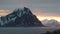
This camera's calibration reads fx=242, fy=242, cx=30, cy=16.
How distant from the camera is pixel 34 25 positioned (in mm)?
139625

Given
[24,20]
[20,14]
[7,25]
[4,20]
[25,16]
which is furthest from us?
[20,14]

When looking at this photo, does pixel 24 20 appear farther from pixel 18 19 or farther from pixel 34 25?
pixel 34 25

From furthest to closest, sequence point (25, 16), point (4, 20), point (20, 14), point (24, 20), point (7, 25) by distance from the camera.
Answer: point (20, 14) → point (25, 16) → point (24, 20) → point (4, 20) → point (7, 25)

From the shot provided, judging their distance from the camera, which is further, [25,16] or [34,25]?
[25,16]

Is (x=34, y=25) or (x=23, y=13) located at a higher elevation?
(x=23, y=13)

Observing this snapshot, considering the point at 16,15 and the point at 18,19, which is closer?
the point at 18,19

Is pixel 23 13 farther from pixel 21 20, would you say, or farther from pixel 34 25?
pixel 34 25

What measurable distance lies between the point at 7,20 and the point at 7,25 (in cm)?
1727

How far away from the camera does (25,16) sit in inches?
6988

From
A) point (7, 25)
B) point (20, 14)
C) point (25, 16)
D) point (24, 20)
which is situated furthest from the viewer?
point (20, 14)

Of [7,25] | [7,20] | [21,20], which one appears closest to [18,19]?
[21,20]

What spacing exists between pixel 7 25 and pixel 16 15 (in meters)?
47.0

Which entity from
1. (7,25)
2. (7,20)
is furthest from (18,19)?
(7,25)

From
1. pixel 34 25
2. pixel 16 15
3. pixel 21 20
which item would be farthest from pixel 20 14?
pixel 34 25
